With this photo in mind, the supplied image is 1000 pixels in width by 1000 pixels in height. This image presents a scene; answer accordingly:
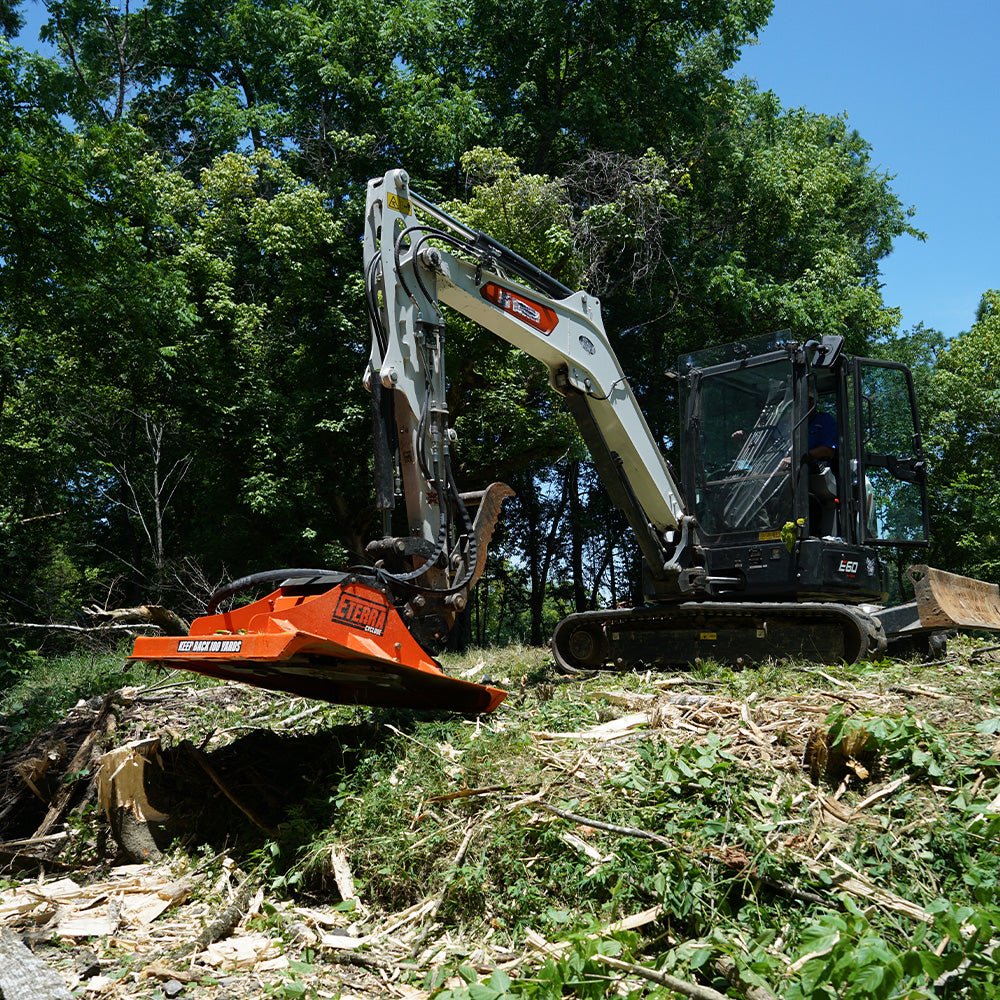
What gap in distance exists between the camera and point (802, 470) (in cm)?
820

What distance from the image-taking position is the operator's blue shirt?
834cm

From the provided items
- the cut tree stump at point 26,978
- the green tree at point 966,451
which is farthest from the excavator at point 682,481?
the green tree at point 966,451

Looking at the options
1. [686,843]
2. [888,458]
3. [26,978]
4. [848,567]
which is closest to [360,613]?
[686,843]

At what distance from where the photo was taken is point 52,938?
417cm

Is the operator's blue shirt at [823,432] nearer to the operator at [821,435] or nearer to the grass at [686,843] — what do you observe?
the operator at [821,435]

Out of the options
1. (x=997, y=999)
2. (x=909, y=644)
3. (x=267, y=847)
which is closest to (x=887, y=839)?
(x=997, y=999)

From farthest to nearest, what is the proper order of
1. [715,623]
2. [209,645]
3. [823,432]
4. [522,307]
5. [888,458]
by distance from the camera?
[715,623]
[888,458]
[823,432]
[522,307]
[209,645]

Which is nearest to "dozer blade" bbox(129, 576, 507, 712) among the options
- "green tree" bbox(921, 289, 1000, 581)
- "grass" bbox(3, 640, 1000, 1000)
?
"grass" bbox(3, 640, 1000, 1000)

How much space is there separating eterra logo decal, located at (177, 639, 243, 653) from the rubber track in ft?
15.4

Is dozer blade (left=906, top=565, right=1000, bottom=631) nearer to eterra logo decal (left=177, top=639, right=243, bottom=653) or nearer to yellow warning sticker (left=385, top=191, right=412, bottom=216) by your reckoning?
yellow warning sticker (left=385, top=191, right=412, bottom=216)

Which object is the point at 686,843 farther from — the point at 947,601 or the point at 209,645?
the point at 947,601

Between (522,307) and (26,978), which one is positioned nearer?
(26,978)

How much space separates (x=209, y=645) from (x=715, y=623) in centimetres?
495

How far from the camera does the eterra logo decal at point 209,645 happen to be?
504 cm
